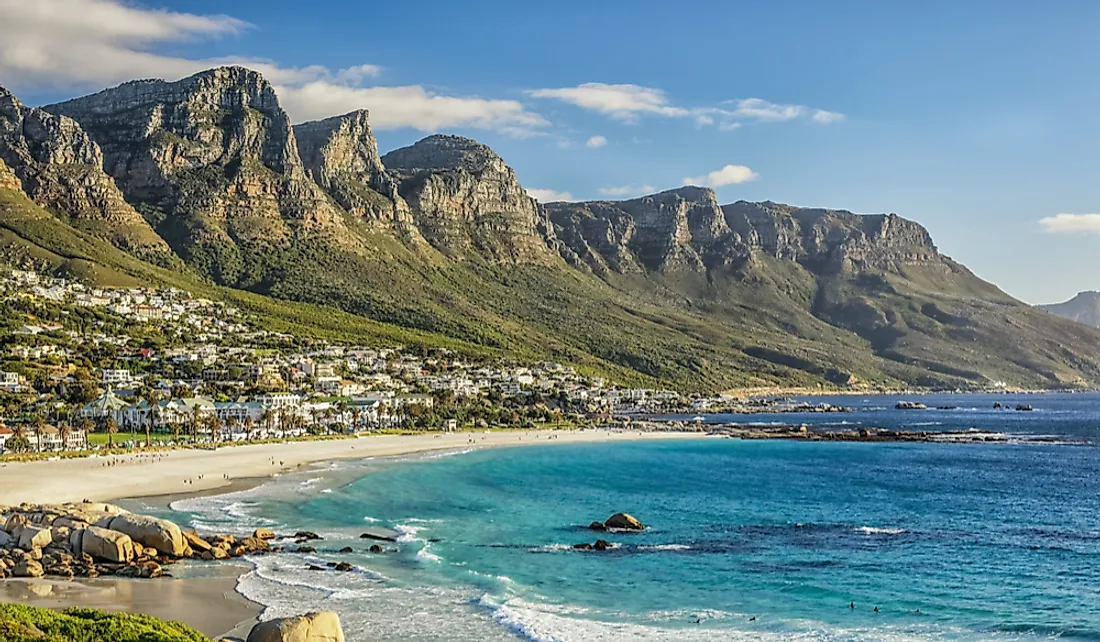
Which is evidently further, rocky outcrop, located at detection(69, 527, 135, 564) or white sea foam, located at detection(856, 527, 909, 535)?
white sea foam, located at detection(856, 527, 909, 535)

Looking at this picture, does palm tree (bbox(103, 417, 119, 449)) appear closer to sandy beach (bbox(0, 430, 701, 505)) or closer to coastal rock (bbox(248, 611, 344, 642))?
sandy beach (bbox(0, 430, 701, 505))

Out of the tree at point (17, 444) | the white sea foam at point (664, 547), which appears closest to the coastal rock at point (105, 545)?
the white sea foam at point (664, 547)

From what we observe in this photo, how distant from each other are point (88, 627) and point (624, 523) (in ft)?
112

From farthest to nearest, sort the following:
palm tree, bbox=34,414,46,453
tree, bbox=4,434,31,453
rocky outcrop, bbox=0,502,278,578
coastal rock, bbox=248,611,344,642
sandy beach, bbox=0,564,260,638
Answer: palm tree, bbox=34,414,46,453 → tree, bbox=4,434,31,453 → rocky outcrop, bbox=0,502,278,578 → sandy beach, bbox=0,564,260,638 → coastal rock, bbox=248,611,344,642

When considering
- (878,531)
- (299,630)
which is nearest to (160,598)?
(299,630)

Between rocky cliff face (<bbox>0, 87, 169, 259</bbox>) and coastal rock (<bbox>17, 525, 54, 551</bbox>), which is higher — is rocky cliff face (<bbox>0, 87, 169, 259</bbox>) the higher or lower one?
the higher one

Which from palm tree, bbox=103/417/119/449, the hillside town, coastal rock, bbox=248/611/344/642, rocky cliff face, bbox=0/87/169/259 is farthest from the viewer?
rocky cliff face, bbox=0/87/169/259

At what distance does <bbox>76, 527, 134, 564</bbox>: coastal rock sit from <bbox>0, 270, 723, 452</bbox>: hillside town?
4612cm

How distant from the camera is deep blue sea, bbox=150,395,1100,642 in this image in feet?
104

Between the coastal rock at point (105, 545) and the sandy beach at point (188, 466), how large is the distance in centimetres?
1679

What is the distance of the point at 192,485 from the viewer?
219ft

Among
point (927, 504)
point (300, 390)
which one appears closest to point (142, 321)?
point (300, 390)

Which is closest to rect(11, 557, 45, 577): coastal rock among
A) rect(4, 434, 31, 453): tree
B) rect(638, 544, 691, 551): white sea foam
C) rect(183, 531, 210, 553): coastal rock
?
rect(183, 531, 210, 553): coastal rock

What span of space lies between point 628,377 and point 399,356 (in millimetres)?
57242
